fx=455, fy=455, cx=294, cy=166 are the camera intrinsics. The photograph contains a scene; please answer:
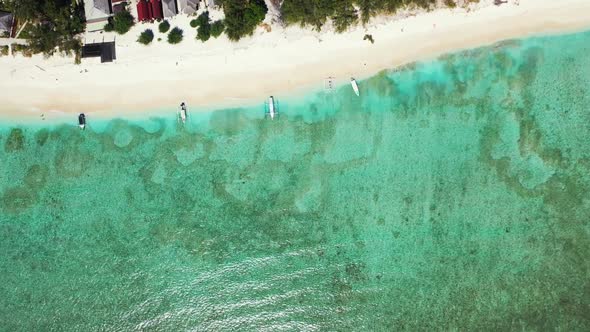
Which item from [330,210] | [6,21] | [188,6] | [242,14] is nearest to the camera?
[242,14]

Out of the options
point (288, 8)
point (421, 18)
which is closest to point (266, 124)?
point (288, 8)

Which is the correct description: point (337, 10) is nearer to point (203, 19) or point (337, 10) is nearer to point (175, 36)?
point (203, 19)

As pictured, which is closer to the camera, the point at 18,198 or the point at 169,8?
the point at 169,8

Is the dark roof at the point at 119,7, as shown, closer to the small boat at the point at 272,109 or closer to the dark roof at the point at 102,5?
the dark roof at the point at 102,5

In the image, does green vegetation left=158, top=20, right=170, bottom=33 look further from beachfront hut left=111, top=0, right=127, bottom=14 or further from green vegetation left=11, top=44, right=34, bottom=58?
green vegetation left=11, top=44, right=34, bottom=58

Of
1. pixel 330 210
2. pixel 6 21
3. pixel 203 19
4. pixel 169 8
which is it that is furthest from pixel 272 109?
pixel 6 21

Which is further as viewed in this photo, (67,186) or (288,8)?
(67,186)

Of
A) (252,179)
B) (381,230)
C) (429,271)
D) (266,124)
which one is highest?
(266,124)

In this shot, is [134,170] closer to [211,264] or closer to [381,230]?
[211,264]
